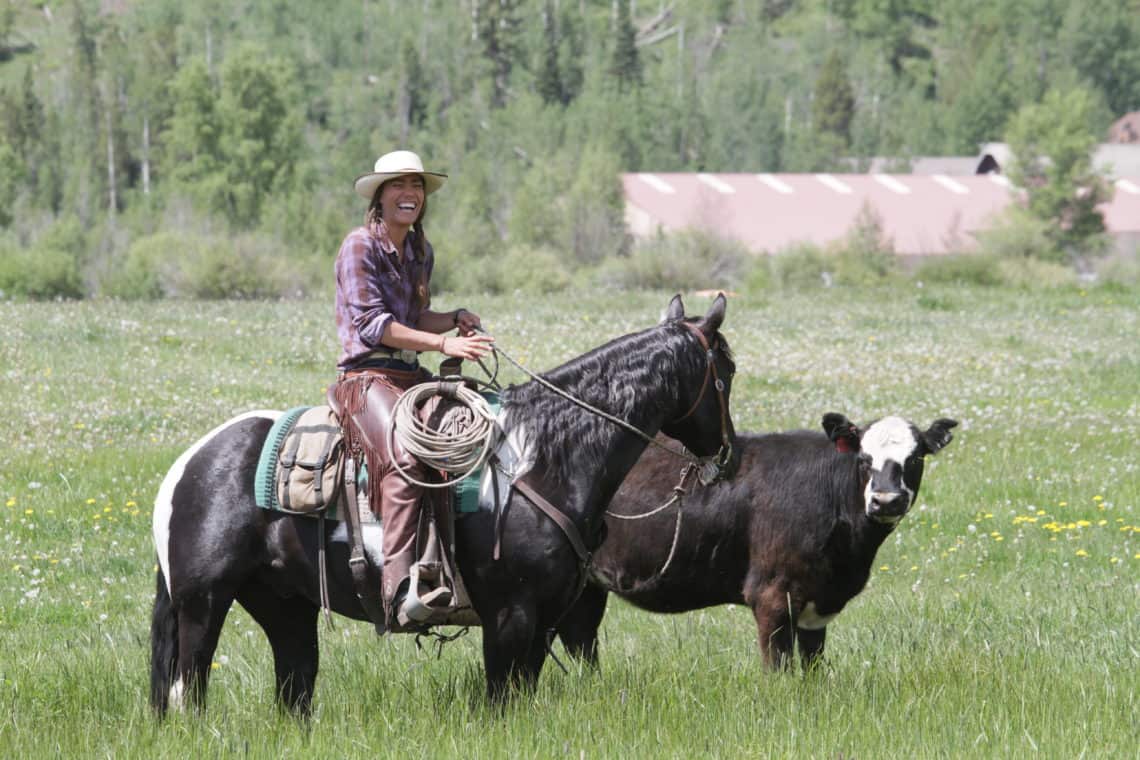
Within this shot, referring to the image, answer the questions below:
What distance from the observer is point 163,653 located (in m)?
7.61

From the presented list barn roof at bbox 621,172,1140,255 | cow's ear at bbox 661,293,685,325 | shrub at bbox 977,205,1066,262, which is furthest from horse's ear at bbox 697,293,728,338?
barn roof at bbox 621,172,1140,255

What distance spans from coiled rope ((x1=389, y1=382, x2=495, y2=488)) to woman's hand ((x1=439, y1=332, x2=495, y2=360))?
11.7 inches

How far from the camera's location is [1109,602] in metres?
10.5

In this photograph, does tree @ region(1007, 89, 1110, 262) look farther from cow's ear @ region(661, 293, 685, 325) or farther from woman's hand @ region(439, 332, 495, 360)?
woman's hand @ region(439, 332, 495, 360)

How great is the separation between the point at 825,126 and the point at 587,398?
519 ft

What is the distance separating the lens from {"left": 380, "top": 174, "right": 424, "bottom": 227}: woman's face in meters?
7.48

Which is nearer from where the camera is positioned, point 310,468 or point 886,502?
point 310,468

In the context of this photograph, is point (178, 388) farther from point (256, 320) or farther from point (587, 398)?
point (587, 398)

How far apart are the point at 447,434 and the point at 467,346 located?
17.3 inches

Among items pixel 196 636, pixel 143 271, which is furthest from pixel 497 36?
pixel 196 636

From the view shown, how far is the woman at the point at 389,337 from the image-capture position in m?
7.15


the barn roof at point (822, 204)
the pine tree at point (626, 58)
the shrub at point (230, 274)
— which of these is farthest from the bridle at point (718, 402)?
the pine tree at point (626, 58)

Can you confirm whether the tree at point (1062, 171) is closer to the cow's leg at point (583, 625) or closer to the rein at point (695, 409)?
the cow's leg at point (583, 625)

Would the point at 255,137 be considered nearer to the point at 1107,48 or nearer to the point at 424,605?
the point at 424,605
